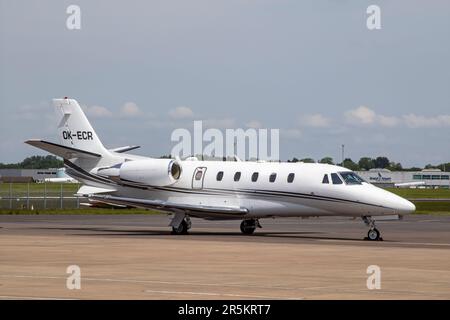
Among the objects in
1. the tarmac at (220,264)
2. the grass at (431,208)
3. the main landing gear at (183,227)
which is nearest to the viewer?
the tarmac at (220,264)

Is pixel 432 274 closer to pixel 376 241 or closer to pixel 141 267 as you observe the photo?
pixel 141 267

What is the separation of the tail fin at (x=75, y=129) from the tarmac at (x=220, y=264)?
158 inches

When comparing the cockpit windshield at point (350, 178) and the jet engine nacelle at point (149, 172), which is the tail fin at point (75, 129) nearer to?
the jet engine nacelle at point (149, 172)

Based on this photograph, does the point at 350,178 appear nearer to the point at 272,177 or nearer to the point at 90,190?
the point at 272,177

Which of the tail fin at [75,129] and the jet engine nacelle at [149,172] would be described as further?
the tail fin at [75,129]

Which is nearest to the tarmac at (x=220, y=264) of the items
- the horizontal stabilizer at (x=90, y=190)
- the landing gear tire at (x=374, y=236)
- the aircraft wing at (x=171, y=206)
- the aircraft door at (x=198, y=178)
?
the landing gear tire at (x=374, y=236)

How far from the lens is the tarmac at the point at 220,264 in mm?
21078

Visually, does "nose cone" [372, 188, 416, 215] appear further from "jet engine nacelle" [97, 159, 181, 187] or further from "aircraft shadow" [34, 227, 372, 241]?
"jet engine nacelle" [97, 159, 181, 187]

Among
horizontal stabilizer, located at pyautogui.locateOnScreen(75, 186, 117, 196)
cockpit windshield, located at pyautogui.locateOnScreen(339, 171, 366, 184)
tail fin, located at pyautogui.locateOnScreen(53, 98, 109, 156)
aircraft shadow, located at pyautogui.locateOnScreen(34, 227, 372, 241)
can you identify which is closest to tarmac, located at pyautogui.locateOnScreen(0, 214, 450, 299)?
aircraft shadow, located at pyautogui.locateOnScreen(34, 227, 372, 241)

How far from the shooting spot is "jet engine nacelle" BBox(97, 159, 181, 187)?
45.2 metres

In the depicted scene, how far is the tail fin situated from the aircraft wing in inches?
143

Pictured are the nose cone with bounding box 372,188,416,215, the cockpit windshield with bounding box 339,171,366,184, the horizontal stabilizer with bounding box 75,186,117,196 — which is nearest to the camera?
the nose cone with bounding box 372,188,416,215

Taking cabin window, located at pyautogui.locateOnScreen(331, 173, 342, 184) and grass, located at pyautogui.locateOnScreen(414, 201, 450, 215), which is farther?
grass, located at pyautogui.locateOnScreen(414, 201, 450, 215)
